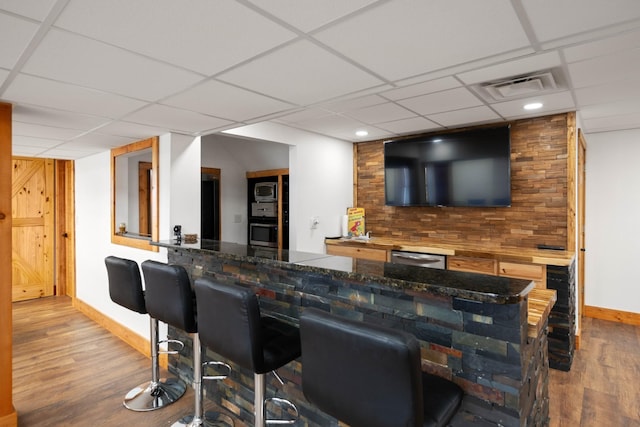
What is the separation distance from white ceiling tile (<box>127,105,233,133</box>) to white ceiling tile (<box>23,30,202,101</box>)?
1.16 feet

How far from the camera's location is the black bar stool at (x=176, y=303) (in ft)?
7.07

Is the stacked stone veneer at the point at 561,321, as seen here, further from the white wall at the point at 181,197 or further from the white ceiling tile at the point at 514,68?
the white wall at the point at 181,197

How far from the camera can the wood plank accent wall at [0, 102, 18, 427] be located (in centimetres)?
236

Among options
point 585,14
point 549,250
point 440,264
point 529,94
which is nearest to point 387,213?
point 440,264

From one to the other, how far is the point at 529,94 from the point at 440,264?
1848mm

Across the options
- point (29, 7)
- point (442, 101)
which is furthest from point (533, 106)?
point (29, 7)

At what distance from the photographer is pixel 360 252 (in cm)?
450

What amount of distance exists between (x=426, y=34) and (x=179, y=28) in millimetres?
1008

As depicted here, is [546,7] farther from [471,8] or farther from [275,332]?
[275,332]

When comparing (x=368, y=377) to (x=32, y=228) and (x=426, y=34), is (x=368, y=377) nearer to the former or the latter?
(x=426, y=34)

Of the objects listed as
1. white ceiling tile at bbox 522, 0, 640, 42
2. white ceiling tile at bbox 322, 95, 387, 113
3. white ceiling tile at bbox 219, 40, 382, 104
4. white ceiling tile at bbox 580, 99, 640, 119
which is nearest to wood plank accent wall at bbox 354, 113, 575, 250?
white ceiling tile at bbox 580, 99, 640, 119

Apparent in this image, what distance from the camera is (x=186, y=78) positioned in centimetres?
192

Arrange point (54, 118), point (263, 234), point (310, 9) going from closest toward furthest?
point (310, 9)
point (54, 118)
point (263, 234)

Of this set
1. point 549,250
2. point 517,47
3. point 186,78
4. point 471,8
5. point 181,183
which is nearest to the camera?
point 471,8
